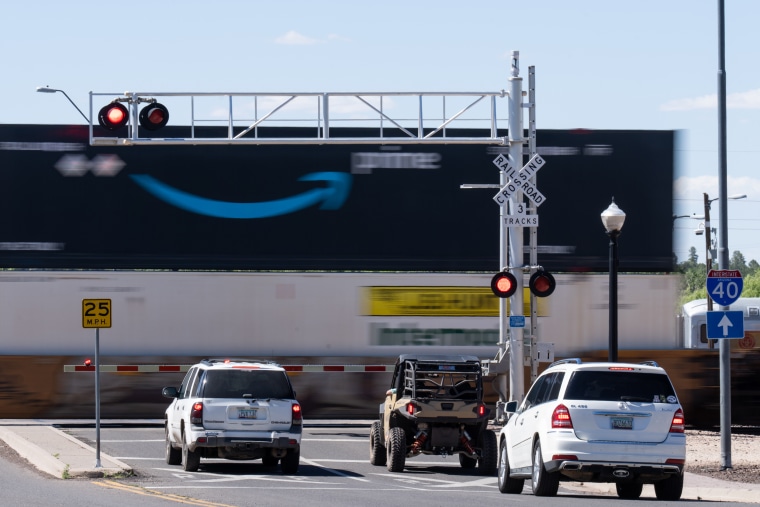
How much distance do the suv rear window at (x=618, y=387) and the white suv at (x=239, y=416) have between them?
17.4 ft

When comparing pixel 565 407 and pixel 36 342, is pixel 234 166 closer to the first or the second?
pixel 36 342

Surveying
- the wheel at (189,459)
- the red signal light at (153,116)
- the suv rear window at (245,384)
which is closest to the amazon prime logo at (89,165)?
the red signal light at (153,116)

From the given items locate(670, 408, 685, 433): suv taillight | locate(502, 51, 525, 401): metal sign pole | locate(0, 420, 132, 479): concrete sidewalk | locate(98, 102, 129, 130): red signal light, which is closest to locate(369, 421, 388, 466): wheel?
locate(0, 420, 132, 479): concrete sidewalk

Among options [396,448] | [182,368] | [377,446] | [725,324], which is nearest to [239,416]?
[396,448]

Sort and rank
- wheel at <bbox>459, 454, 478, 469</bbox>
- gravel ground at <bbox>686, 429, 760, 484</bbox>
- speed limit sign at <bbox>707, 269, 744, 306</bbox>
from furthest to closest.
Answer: wheel at <bbox>459, 454, 478, 469</bbox>, speed limit sign at <bbox>707, 269, 744, 306</bbox>, gravel ground at <bbox>686, 429, 760, 484</bbox>

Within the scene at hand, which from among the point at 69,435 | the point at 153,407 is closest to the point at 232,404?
the point at 69,435

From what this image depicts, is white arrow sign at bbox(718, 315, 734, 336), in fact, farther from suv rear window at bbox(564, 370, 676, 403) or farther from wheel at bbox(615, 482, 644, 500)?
suv rear window at bbox(564, 370, 676, 403)

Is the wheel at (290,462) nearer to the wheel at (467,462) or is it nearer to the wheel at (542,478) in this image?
the wheel at (467,462)

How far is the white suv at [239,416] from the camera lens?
66.3 ft

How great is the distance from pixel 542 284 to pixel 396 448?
4.70 metres

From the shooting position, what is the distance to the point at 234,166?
34.0 m

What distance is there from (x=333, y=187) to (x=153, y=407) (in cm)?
682

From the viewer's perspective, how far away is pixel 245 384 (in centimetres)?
2075

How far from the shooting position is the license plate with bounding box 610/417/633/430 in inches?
647
